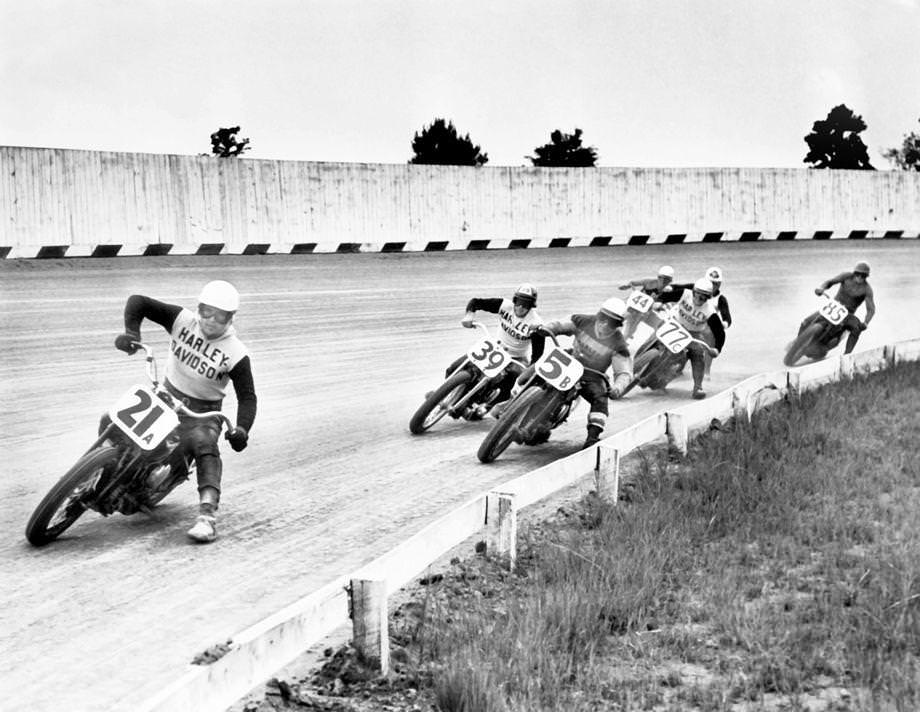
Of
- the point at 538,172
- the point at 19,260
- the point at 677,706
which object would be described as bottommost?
the point at 677,706

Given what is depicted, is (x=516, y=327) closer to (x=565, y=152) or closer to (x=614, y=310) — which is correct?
(x=614, y=310)

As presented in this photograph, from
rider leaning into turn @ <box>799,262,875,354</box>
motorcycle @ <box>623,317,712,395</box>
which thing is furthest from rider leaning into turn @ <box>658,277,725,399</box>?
rider leaning into turn @ <box>799,262,875,354</box>

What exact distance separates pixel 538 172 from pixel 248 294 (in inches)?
433

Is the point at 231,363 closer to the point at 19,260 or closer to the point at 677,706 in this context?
the point at 677,706

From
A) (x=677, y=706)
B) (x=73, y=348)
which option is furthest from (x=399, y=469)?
(x=73, y=348)

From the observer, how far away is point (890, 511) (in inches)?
360

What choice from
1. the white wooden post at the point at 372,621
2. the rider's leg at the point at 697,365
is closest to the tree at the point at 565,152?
the rider's leg at the point at 697,365

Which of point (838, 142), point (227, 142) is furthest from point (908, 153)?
point (227, 142)

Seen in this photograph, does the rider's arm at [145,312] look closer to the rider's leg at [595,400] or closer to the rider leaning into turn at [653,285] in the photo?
the rider's leg at [595,400]

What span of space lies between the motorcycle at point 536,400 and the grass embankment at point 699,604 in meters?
1.33

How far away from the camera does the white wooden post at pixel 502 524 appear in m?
7.90

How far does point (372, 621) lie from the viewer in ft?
19.8

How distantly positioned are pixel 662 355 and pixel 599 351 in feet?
14.7

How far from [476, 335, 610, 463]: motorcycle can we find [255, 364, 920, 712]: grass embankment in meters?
1.33
